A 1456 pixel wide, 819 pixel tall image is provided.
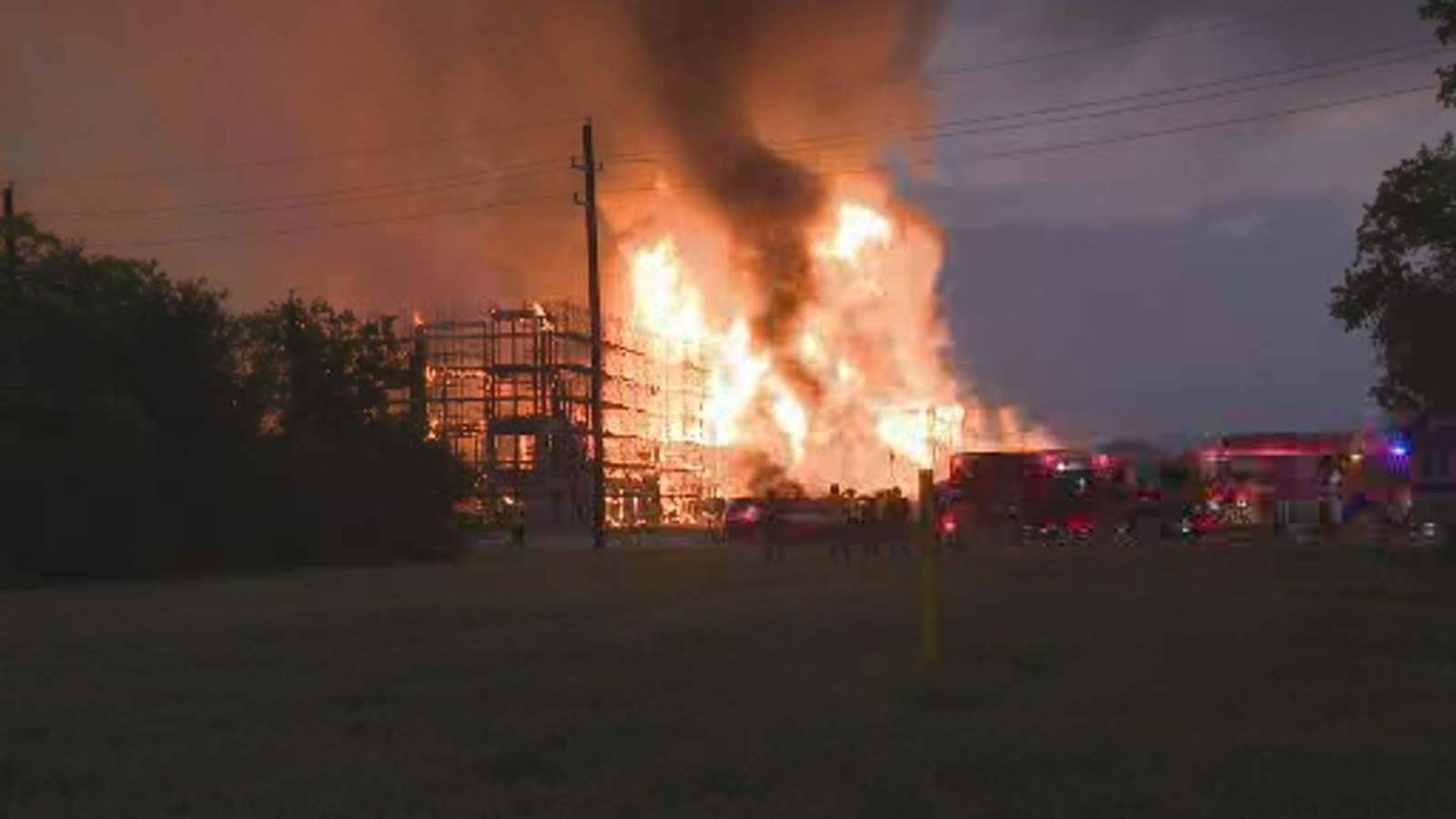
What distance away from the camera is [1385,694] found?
13.2m

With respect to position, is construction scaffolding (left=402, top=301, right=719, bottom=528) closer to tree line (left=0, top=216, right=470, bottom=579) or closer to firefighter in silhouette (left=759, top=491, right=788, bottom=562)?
tree line (left=0, top=216, right=470, bottom=579)

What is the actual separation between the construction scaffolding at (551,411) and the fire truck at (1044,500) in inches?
1370

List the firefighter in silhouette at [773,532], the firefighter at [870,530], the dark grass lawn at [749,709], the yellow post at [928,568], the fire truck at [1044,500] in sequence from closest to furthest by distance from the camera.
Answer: the dark grass lawn at [749,709] < the yellow post at [928,568] < the firefighter in silhouette at [773,532] < the firefighter at [870,530] < the fire truck at [1044,500]

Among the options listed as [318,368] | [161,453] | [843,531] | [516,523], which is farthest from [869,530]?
[516,523]

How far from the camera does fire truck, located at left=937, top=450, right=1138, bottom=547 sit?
170 feet

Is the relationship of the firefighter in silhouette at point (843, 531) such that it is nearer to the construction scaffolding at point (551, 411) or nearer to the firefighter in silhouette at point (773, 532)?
the firefighter in silhouette at point (773, 532)

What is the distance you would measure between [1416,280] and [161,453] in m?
28.2

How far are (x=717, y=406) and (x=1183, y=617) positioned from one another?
82.4 m

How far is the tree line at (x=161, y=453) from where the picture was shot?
40.9 metres

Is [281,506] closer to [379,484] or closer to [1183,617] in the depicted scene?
[379,484]

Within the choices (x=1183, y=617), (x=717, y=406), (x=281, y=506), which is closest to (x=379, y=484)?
(x=281, y=506)

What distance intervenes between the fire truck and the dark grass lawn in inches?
1038

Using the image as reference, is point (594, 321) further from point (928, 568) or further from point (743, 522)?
point (928, 568)

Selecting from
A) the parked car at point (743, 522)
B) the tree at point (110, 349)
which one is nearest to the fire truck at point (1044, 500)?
the parked car at point (743, 522)
